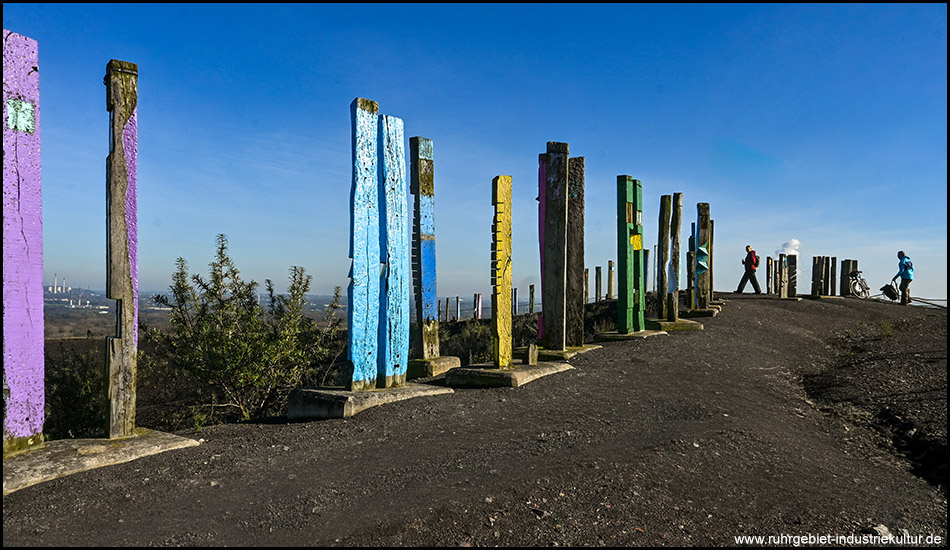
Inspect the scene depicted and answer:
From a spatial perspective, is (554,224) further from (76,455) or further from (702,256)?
(702,256)

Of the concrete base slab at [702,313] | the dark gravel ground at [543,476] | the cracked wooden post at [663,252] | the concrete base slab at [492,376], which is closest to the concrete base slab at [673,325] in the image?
A: the cracked wooden post at [663,252]

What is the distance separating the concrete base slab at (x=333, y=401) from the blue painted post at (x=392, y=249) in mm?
374

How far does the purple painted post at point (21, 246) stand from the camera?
177 inches

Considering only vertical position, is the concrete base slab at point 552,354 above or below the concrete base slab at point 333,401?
above

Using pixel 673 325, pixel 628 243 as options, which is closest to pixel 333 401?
pixel 628 243

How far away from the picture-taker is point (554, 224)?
8766 mm

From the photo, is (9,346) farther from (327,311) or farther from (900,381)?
(900,381)

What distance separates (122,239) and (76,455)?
1.66 metres

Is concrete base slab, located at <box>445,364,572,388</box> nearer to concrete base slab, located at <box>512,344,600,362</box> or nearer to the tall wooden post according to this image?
concrete base slab, located at <box>512,344,600,362</box>

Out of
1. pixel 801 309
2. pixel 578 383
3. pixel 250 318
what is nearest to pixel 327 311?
pixel 250 318

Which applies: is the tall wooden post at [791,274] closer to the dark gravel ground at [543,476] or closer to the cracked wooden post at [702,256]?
the cracked wooden post at [702,256]

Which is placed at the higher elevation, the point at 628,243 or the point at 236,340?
the point at 628,243

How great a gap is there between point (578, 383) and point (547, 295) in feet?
6.00

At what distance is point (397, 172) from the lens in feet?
22.1
